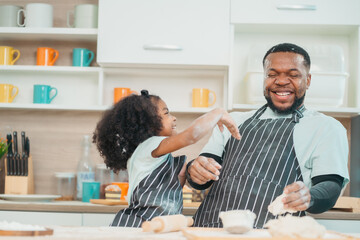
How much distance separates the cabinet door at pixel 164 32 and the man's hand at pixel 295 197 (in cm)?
152

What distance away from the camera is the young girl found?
1.76 metres

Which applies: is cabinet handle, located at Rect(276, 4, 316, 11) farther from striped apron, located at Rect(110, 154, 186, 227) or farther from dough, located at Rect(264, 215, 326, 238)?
dough, located at Rect(264, 215, 326, 238)

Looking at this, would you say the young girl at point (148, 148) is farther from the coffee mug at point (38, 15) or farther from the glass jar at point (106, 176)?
the coffee mug at point (38, 15)

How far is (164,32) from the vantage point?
291 cm

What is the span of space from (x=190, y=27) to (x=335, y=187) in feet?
4.80

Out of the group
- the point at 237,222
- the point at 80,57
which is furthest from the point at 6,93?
the point at 237,222

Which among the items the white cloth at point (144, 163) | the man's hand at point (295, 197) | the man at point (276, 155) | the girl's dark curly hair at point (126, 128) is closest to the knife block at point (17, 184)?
the girl's dark curly hair at point (126, 128)

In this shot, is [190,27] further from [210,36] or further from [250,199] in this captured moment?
[250,199]

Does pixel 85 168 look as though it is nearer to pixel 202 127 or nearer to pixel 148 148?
pixel 148 148

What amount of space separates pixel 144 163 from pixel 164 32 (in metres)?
1.17

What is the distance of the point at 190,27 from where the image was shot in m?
2.91

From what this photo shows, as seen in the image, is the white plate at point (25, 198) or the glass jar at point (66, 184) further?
the glass jar at point (66, 184)

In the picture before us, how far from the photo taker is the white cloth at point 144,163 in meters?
1.90

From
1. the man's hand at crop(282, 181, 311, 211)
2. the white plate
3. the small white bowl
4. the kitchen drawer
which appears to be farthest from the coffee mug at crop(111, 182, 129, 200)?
the small white bowl
